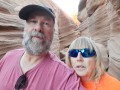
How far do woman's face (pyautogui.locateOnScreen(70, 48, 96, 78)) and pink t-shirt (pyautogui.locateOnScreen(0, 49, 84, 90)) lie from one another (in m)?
0.05

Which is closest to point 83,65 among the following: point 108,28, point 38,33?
point 38,33

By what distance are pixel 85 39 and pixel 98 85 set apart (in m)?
0.33

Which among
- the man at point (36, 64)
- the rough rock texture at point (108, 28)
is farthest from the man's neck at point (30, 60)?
the rough rock texture at point (108, 28)

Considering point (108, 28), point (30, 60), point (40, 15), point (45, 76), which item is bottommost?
point (45, 76)

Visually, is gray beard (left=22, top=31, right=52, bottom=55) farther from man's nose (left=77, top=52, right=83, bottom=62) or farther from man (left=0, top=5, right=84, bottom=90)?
man's nose (left=77, top=52, right=83, bottom=62)

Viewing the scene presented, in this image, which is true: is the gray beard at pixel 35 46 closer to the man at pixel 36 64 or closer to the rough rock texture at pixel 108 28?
the man at pixel 36 64

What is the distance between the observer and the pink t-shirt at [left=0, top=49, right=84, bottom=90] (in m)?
1.92

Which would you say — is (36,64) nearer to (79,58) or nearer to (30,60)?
(30,60)

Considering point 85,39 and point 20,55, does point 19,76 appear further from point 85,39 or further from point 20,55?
point 85,39

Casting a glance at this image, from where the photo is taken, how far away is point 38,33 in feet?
6.72

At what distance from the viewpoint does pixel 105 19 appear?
507 cm

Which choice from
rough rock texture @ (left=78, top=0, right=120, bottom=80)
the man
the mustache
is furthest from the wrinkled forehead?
rough rock texture @ (left=78, top=0, right=120, bottom=80)

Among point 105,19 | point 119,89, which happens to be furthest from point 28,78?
point 105,19

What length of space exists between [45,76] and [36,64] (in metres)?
0.15
